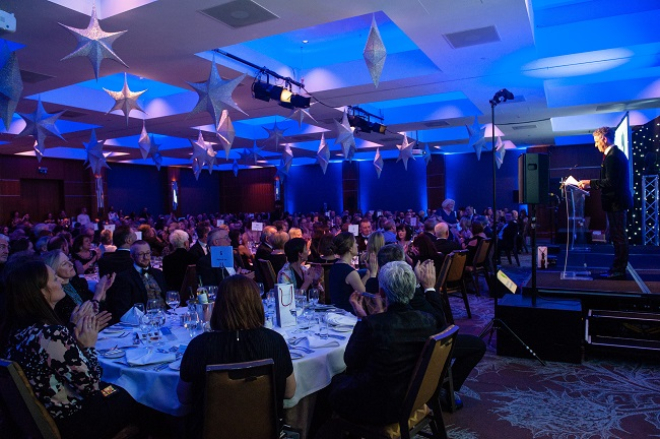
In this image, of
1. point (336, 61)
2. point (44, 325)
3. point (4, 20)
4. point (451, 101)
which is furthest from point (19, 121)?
point (44, 325)

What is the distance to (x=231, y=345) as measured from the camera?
2119 millimetres

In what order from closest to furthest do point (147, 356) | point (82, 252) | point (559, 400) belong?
point (147, 356) < point (559, 400) < point (82, 252)

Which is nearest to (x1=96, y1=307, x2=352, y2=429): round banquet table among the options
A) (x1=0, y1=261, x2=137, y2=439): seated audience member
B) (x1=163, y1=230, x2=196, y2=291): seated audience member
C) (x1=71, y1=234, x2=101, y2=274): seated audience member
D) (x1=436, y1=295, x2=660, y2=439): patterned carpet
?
(x1=0, y1=261, x2=137, y2=439): seated audience member

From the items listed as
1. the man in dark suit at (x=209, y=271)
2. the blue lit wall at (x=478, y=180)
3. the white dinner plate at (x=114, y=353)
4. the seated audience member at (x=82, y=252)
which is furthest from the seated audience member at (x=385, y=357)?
the blue lit wall at (x=478, y=180)

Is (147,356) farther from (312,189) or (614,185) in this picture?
(312,189)

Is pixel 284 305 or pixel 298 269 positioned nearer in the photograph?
pixel 284 305

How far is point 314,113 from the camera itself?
9.84 meters

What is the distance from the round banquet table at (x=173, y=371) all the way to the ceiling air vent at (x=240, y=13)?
3.13 meters

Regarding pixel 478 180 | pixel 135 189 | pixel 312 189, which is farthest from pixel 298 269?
pixel 312 189

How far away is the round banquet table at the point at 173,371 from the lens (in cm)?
239

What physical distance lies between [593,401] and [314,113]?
752 cm

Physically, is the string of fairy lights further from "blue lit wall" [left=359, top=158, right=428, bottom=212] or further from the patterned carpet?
"blue lit wall" [left=359, top=158, right=428, bottom=212]

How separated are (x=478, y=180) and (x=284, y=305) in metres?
17.0

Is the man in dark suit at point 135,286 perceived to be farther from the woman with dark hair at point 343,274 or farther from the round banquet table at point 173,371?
the woman with dark hair at point 343,274
